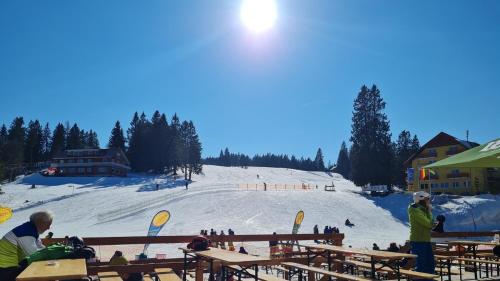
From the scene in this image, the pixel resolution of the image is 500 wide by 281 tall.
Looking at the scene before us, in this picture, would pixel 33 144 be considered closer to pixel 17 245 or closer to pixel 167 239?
pixel 167 239

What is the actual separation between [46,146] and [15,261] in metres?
122

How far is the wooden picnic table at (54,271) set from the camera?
3771 mm

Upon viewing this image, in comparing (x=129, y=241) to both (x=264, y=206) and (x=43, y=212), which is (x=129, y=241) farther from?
(x=264, y=206)

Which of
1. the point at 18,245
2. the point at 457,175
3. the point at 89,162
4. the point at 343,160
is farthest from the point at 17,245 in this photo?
the point at 343,160

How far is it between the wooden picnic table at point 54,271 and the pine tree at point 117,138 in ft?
313

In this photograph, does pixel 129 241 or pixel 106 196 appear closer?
pixel 129 241

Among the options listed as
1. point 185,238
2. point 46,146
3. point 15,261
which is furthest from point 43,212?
point 46,146

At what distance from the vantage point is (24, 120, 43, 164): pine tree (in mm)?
97750

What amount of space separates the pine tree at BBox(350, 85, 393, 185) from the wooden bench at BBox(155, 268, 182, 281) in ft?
162

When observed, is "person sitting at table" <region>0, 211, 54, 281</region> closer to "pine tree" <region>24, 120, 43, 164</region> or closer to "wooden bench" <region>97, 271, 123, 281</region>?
"wooden bench" <region>97, 271, 123, 281</region>

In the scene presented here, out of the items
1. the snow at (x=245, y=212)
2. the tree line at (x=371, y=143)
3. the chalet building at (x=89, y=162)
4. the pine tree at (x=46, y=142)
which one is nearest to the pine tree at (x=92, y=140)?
the pine tree at (x=46, y=142)

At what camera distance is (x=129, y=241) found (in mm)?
7812

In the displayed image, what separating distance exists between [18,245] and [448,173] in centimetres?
6145

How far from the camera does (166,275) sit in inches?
272
